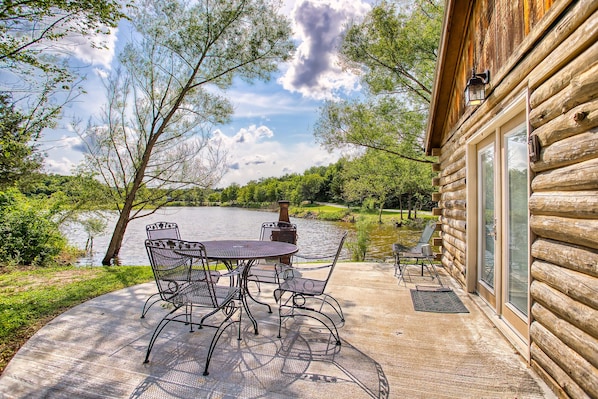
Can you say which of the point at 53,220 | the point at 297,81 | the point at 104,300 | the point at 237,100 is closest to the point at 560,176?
the point at 104,300

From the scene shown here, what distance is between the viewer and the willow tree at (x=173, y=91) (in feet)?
23.2

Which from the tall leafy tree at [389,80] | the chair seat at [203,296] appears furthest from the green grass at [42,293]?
the tall leafy tree at [389,80]

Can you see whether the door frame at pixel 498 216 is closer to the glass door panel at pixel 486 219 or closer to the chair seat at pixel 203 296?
the glass door panel at pixel 486 219

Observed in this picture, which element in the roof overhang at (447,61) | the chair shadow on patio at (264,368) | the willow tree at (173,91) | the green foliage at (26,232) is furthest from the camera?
the willow tree at (173,91)

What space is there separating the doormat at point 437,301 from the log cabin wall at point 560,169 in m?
1.17

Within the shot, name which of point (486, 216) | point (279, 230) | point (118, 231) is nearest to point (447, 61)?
point (486, 216)

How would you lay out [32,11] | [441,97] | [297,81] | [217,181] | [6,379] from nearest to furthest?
[6,379] < [32,11] < [441,97] < [217,181] < [297,81]

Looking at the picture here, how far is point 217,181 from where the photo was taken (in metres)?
8.58

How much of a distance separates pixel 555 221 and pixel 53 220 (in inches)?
381

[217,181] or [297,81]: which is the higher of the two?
[297,81]

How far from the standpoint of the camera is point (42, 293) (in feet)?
13.5

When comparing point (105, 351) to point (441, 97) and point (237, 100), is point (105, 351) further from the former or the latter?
point (237, 100)

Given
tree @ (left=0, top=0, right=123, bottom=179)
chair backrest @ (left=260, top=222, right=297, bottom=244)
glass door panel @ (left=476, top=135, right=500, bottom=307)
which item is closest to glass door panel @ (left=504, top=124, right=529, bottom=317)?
glass door panel @ (left=476, top=135, right=500, bottom=307)

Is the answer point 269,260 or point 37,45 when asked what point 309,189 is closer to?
point 269,260
